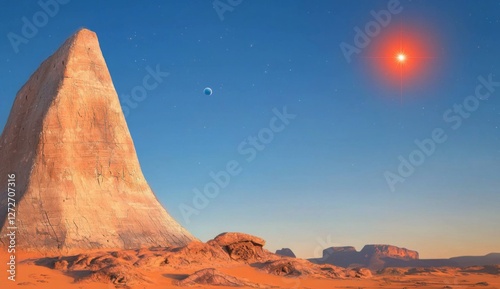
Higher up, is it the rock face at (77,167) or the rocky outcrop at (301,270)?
the rock face at (77,167)

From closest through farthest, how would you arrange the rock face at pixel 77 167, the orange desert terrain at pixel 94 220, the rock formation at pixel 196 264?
the rock formation at pixel 196 264, the orange desert terrain at pixel 94 220, the rock face at pixel 77 167

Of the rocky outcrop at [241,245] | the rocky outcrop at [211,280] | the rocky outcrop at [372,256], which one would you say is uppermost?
the rocky outcrop at [372,256]

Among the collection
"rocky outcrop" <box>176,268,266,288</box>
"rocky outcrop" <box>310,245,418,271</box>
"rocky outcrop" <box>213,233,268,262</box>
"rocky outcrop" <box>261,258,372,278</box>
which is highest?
"rocky outcrop" <box>310,245,418,271</box>

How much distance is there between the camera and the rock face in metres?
24.7

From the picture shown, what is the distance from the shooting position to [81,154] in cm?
2756

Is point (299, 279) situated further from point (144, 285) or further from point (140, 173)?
point (140, 173)

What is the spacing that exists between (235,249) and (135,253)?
487cm

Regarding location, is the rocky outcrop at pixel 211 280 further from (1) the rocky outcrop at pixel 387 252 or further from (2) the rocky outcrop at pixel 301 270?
(1) the rocky outcrop at pixel 387 252

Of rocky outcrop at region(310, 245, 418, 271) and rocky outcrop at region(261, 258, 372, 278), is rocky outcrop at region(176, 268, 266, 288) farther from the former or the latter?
rocky outcrop at region(310, 245, 418, 271)

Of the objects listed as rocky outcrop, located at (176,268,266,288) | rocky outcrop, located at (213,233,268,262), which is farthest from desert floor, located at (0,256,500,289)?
rocky outcrop, located at (213,233,268,262)

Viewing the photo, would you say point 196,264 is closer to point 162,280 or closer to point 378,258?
point 162,280

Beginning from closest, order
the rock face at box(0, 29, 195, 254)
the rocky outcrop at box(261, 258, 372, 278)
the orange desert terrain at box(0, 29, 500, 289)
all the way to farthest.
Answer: the orange desert terrain at box(0, 29, 500, 289), the rocky outcrop at box(261, 258, 372, 278), the rock face at box(0, 29, 195, 254)

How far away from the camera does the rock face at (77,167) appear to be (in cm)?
2466

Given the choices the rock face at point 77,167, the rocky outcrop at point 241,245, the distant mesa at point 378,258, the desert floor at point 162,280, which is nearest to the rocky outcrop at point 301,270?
the desert floor at point 162,280
